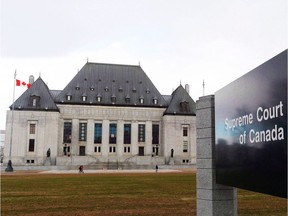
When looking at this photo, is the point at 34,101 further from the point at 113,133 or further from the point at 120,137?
the point at 120,137

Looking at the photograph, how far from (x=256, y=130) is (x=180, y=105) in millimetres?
82710

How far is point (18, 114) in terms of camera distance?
260 ft

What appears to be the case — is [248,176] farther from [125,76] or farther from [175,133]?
[125,76]

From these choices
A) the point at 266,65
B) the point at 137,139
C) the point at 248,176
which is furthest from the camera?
the point at 137,139

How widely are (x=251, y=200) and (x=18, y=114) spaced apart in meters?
71.4

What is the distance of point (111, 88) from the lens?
8862cm

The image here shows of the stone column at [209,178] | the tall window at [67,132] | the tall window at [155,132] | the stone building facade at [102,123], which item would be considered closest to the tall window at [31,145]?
the stone building facade at [102,123]

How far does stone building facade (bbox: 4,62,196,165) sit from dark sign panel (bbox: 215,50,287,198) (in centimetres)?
7086

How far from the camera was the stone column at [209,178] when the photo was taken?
365 inches

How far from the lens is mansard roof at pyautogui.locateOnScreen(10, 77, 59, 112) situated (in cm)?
8019

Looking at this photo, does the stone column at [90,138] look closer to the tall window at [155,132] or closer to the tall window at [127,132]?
the tall window at [127,132]

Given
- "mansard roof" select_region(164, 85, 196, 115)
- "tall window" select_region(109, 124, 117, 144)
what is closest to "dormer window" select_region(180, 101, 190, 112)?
"mansard roof" select_region(164, 85, 196, 115)

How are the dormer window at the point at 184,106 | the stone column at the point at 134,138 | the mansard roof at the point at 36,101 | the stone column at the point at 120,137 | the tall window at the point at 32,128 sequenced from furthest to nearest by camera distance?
1. the dormer window at the point at 184,106
2. the stone column at the point at 134,138
3. the stone column at the point at 120,137
4. the mansard roof at the point at 36,101
5. the tall window at the point at 32,128

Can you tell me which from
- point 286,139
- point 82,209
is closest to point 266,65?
point 286,139
